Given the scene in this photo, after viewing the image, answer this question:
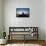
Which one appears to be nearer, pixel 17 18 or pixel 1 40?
pixel 1 40

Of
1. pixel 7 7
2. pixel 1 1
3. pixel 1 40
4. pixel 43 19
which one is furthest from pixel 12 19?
pixel 1 40

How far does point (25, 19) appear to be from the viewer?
5.52 m

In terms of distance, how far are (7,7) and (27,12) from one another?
0.98 m

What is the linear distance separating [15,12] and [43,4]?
54.8 inches

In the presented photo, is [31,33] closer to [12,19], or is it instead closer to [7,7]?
[12,19]

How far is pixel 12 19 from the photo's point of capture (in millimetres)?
5492

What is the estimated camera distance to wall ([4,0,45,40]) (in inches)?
216

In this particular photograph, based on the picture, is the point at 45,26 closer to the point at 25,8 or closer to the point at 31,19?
the point at 31,19

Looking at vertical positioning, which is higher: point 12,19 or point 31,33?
point 12,19

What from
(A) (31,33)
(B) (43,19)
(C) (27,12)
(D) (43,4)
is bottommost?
(A) (31,33)

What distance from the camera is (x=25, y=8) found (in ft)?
18.0

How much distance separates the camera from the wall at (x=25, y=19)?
18.0 ft

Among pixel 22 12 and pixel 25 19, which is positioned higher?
pixel 22 12

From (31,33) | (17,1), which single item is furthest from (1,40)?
(17,1)
